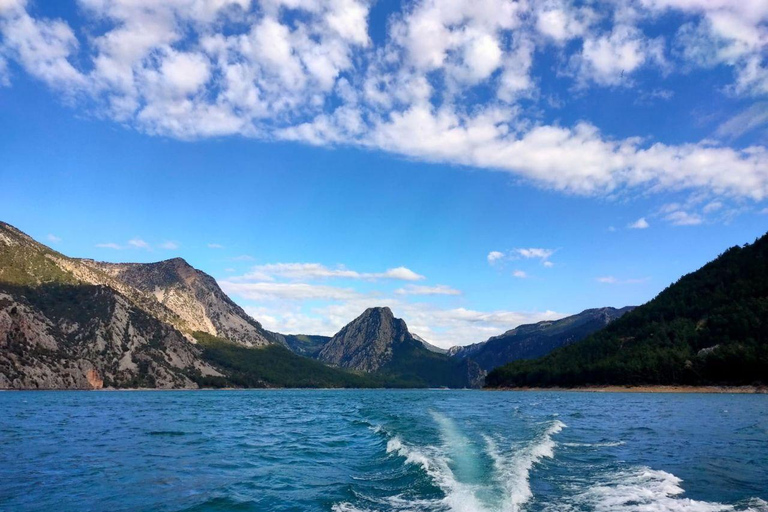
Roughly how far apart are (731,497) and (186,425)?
169 ft

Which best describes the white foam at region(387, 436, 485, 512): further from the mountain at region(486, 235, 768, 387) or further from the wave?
the mountain at region(486, 235, 768, 387)

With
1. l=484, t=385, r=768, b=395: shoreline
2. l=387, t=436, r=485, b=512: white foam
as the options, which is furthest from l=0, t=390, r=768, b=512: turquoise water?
l=484, t=385, r=768, b=395: shoreline

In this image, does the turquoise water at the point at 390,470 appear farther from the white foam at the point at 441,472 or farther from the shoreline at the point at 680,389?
the shoreline at the point at 680,389

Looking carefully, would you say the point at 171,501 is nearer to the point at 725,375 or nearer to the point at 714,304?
the point at 725,375

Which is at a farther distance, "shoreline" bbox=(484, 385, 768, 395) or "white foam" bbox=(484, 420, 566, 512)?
"shoreline" bbox=(484, 385, 768, 395)

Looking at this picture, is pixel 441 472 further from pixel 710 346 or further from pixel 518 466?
pixel 710 346

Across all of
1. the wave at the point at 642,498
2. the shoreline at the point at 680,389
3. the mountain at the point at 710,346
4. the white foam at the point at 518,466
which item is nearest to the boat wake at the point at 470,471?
the white foam at the point at 518,466

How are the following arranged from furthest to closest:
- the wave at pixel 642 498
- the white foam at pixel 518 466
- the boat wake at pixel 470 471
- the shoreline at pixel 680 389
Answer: the shoreline at pixel 680 389 → the white foam at pixel 518 466 → the boat wake at pixel 470 471 → the wave at pixel 642 498

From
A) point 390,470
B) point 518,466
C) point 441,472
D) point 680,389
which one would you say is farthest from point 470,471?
point 680,389

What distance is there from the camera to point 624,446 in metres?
35.9

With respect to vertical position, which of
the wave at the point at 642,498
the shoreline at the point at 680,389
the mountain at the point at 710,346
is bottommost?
the shoreline at the point at 680,389

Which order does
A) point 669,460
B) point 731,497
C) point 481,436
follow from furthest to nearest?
1. point 481,436
2. point 669,460
3. point 731,497

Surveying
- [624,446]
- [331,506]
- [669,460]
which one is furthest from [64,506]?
[624,446]

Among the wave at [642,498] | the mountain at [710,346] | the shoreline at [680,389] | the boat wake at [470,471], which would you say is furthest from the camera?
the mountain at [710,346]
